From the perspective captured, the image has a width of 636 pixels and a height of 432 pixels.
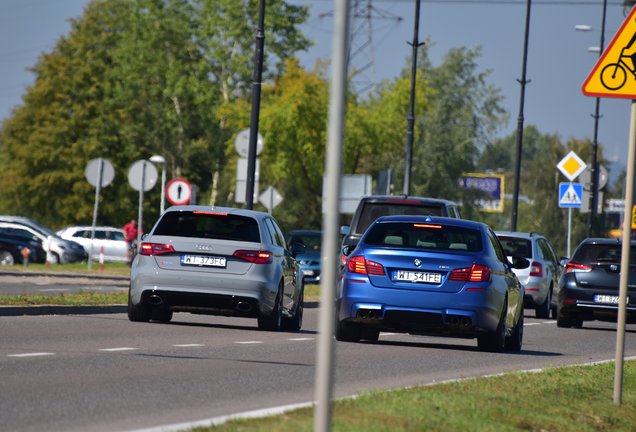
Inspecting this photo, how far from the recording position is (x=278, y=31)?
86.6 metres

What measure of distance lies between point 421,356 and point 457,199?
83297 millimetres

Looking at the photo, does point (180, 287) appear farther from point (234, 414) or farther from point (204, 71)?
point (204, 71)

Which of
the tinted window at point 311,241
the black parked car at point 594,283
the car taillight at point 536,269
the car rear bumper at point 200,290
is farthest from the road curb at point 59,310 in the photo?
the tinted window at point 311,241

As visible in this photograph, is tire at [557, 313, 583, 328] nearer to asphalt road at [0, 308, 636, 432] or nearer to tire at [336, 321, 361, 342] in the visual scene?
asphalt road at [0, 308, 636, 432]

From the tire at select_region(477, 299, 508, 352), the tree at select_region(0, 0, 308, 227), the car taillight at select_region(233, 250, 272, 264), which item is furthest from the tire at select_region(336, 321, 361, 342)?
the tree at select_region(0, 0, 308, 227)

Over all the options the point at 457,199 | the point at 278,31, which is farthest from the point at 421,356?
the point at 457,199

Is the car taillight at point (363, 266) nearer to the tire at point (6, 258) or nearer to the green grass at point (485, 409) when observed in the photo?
the green grass at point (485, 409)

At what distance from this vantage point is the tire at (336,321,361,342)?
19.8 m

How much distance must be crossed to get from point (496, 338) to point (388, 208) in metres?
7.67

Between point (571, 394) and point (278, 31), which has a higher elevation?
point (278, 31)

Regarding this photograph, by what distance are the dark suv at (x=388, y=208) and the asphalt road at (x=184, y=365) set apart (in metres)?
3.11

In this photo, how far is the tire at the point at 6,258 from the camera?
53.7 meters

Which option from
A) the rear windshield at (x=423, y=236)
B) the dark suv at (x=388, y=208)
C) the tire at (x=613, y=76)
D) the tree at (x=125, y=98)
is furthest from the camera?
the tree at (x=125, y=98)

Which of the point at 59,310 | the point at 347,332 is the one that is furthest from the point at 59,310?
the point at 347,332
